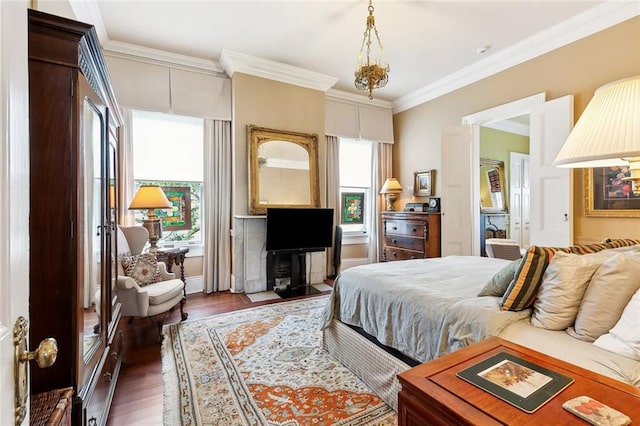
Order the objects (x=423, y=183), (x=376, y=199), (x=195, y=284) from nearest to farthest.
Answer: (x=195, y=284) → (x=423, y=183) → (x=376, y=199)

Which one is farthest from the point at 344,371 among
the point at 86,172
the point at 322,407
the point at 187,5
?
the point at 187,5

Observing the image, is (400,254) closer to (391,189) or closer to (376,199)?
(391,189)

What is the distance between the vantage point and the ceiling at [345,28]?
9.68 feet

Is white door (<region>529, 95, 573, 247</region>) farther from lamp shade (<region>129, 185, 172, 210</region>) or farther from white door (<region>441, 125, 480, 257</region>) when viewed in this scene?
lamp shade (<region>129, 185, 172, 210</region>)

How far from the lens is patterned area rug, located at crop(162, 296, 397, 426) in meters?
1.73

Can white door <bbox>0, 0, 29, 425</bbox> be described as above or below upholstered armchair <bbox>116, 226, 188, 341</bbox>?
above

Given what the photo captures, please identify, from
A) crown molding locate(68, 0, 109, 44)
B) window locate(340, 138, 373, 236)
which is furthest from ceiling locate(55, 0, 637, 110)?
window locate(340, 138, 373, 236)

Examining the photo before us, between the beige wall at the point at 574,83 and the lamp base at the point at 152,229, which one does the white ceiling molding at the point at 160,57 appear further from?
the beige wall at the point at 574,83

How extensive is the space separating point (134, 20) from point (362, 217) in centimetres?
434

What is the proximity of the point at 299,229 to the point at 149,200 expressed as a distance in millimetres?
1897

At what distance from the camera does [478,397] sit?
826mm

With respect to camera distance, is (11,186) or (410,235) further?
(410,235)

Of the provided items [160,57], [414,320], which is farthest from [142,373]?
[160,57]

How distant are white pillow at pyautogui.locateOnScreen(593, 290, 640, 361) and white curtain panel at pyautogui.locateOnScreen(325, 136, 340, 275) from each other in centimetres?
406
